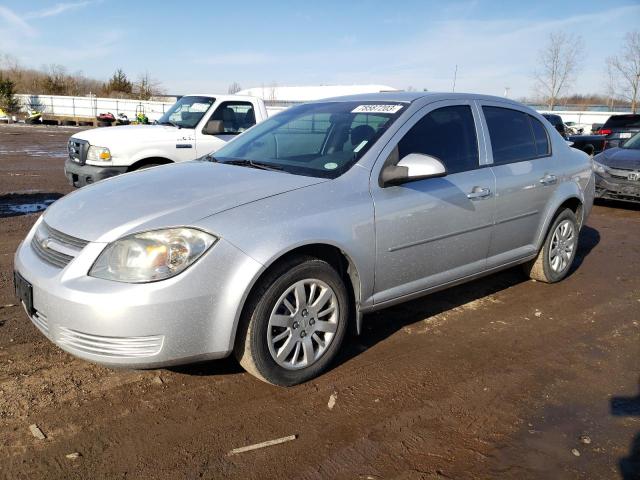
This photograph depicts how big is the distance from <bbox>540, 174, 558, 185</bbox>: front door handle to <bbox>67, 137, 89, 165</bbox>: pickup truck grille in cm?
578

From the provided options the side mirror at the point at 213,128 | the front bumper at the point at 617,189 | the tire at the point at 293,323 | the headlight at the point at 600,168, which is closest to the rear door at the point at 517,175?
the tire at the point at 293,323

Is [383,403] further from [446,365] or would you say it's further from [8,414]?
[8,414]

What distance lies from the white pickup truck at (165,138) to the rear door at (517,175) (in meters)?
4.28

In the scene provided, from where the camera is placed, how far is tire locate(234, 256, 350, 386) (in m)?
2.92

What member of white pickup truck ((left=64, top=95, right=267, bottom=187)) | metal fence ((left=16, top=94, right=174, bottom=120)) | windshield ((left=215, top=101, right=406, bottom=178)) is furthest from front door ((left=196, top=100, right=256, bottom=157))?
metal fence ((left=16, top=94, right=174, bottom=120))

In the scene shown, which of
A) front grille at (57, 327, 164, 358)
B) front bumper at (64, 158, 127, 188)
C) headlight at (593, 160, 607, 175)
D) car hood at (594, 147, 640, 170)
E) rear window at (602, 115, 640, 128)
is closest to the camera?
front grille at (57, 327, 164, 358)

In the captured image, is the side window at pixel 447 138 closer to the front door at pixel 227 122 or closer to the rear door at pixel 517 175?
the rear door at pixel 517 175

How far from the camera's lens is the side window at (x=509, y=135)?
4.36 meters

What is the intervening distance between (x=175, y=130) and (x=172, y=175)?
14.6ft

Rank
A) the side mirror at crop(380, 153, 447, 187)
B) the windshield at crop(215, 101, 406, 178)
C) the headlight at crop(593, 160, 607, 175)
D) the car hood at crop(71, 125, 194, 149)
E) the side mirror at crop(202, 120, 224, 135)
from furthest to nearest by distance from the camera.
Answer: the headlight at crop(593, 160, 607, 175)
the side mirror at crop(202, 120, 224, 135)
the car hood at crop(71, 125, 194, 149)
the windshield at crop(215, 101, 406, 178)
the side mirror at crop(380, 153, 447, 187)

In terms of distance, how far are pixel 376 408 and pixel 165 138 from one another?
565cm

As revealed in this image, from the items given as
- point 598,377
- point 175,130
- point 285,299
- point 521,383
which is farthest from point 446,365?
point 175,130

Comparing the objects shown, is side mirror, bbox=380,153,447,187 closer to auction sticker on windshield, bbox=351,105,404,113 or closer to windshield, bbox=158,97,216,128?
auction sticker on windshield, bbox=351,105,404,113

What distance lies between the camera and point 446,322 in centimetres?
427
